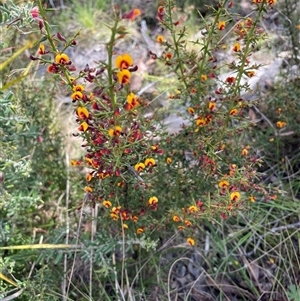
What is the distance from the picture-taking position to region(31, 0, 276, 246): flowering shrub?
1.20m

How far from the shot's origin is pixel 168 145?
5.26 ft

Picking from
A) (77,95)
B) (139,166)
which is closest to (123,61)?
(77,95)

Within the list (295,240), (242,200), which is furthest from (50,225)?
(295,240)

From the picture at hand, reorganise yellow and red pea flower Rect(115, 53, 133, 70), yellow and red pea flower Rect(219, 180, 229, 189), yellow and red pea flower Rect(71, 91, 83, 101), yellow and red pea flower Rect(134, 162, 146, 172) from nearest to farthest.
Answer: yellow and red pea flower Rect(115, 53, 133, 70) → yellow and red pea flower Rect(71, 91, 83, 101) → yellow and red pea flower Rect(134, 162, 146, 172) → yellow and red pea flower Rect(219, 180, 229, 189)

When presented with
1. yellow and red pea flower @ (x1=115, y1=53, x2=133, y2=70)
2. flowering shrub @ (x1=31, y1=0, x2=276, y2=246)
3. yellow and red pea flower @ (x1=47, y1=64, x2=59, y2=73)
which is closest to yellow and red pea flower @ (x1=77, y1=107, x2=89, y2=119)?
flowering shrub @ (x1=31, y1=0, x2=276, y2=246)

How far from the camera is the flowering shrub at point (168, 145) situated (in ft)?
3.95

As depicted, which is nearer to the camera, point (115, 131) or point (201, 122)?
point (115, 131)

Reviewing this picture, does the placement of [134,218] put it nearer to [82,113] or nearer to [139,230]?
[139,230]

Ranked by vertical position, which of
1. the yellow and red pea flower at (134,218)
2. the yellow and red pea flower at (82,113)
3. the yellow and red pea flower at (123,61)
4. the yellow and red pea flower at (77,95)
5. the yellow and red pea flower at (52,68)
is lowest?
the yellow and red pea flower at (134,218)

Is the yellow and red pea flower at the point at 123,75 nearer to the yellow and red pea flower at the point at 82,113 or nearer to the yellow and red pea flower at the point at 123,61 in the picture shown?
the yellow and red pea flower at the point at 123,61

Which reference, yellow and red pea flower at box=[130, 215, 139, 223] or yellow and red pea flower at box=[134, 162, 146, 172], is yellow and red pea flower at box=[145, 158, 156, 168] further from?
yellow and red pea flower at box=[130, 215, 139, 223]

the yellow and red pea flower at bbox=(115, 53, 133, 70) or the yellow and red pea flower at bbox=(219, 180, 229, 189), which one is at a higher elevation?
the yellow and red pea flower at bbox=(115, 53, 133, 70)

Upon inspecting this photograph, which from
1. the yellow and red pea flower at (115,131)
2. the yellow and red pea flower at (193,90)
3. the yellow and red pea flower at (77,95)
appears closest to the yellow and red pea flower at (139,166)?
the yellow and red pea flower at (115,131)

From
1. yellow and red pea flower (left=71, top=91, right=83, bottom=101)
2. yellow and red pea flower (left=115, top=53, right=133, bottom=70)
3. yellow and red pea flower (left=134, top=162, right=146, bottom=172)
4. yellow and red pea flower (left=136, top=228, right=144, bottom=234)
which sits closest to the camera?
yellow and red pea flower (left=115, top=53, right=133, bottom=70)
